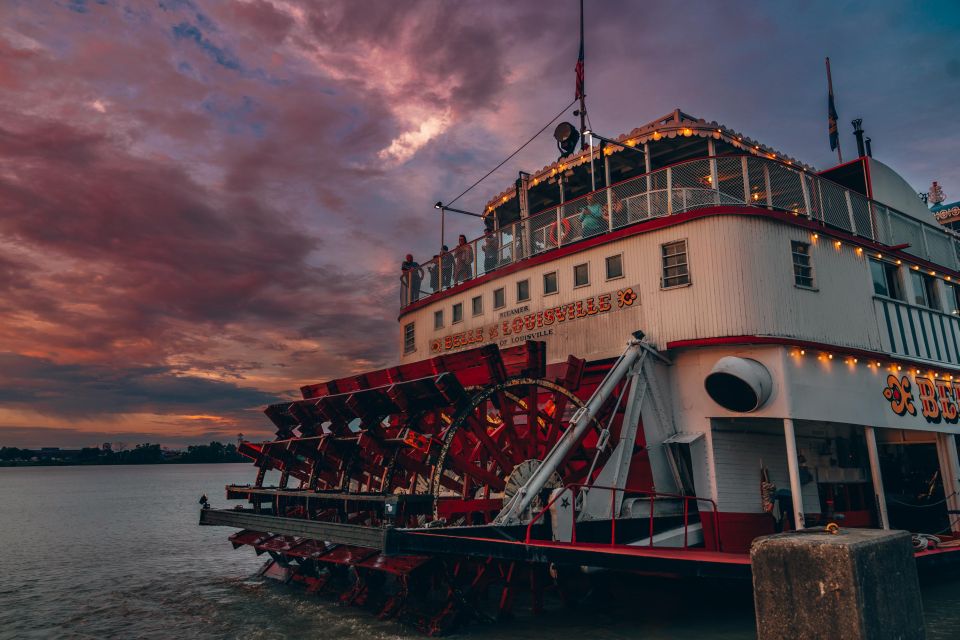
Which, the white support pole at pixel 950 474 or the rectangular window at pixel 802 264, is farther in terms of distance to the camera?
the white support pole at pixel 950 474

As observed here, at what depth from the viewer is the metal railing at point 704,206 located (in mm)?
10859

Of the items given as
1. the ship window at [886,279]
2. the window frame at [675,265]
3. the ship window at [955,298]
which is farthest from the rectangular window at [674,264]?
the ship window at [955,298]

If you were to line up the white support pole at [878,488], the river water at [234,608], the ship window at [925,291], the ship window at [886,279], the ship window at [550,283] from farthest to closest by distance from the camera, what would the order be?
the ship window at [925,291] → the ship window at [550,283] → the ship window at [886,279] → the white support pole at [878,488] → the river water at [234,608]

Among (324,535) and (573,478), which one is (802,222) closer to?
(573,478)

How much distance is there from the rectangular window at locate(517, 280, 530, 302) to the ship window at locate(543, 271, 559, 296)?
0.44 metres

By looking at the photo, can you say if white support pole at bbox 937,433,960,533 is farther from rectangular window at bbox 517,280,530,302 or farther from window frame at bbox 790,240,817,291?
rectangular window at bbox 517,280,530,302

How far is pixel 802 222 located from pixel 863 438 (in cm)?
446

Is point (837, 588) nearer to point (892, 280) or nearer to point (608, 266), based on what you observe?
point (608, 266)

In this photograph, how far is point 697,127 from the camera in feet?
41.9

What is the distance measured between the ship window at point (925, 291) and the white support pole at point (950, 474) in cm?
258

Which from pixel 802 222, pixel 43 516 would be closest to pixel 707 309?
pixel 802 222

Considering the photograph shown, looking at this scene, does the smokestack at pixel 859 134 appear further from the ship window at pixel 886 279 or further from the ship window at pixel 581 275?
the ship window at pixel 581 275

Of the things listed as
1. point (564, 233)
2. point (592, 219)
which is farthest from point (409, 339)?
point (592, 219)

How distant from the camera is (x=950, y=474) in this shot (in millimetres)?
12305
